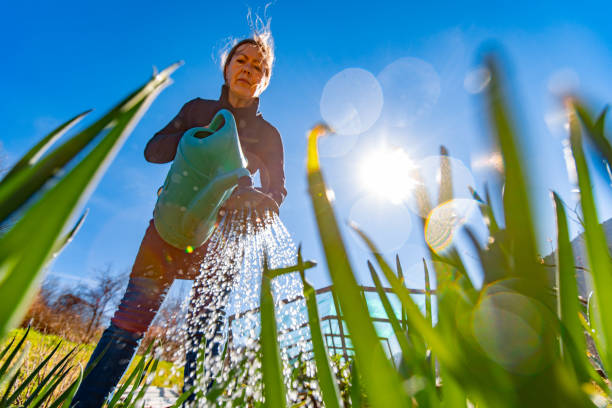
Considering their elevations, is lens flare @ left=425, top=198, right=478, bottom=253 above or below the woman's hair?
below

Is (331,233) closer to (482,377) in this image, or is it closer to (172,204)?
(482,377)

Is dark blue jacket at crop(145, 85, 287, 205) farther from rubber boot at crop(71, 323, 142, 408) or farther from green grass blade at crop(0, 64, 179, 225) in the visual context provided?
green grass blade at crop(0, 64, 179, 225)

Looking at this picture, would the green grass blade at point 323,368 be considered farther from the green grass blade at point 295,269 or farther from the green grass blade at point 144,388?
the green grass blade at point 144,388

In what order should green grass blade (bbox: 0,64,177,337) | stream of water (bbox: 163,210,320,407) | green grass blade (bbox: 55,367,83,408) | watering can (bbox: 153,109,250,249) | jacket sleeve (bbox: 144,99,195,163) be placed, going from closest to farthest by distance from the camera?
green grass blade (bbox: 0,64,177,337) < green grass blade (bbox: 55,367,83,408) < watering can (bbox: 153,109,250,249) < stream of water (bbox: 163,210,320,407) < jacket sleeve (bbox: 144,99,195,163)

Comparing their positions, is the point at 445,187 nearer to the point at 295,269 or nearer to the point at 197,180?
the point at 295,269

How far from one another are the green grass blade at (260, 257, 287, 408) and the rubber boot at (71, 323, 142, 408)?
99 cm

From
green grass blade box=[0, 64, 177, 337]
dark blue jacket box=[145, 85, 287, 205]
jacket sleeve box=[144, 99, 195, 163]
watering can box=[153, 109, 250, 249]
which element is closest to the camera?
green grass blade box=[0, 64, 177, 337]

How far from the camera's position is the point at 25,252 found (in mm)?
76

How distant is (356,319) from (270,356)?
70mm

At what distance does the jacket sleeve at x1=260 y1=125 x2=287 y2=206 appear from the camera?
1903 mm

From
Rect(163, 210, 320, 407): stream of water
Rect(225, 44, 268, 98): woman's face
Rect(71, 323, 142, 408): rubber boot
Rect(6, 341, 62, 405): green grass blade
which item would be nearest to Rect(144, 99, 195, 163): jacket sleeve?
Rect(225, 44, 268, 98): woman's face

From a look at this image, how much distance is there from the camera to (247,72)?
70.2 inches

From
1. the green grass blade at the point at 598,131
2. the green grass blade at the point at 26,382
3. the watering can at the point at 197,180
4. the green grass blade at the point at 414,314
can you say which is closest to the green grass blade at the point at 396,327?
the green grass blade at the point at 414,314

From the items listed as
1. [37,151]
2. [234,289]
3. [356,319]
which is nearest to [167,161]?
[234,289]
